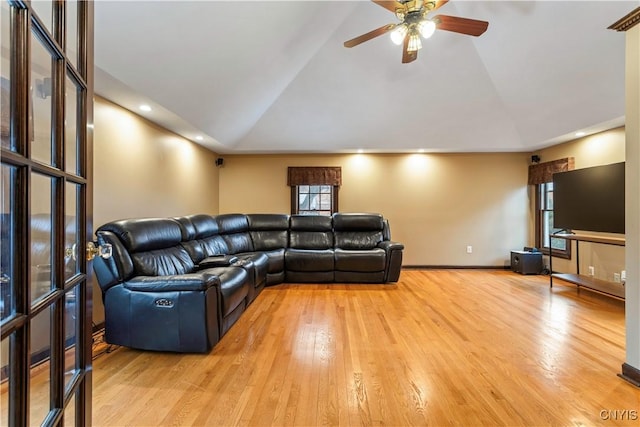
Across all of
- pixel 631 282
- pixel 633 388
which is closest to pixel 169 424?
pixel 633 388

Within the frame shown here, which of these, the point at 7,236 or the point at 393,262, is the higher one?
the point at 7,236

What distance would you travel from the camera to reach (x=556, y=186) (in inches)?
170

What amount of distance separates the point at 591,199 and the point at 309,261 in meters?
3.82

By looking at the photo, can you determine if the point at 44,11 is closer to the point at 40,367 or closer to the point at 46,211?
the point at 46,211

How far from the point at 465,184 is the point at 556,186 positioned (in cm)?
154

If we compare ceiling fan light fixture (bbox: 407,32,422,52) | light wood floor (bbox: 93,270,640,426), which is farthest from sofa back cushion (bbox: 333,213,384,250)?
ceiling fan light fixture (bbox: 407,32,422,52)

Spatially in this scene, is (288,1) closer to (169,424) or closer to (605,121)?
(169,424)

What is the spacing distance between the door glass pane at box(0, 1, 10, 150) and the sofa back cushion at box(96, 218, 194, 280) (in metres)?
2.09

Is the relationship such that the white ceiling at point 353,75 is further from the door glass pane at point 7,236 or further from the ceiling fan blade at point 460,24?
the door glass pane at point 7,236

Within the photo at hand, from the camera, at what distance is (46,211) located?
773 mm

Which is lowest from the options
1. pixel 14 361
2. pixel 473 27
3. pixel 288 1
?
pixel 14 361

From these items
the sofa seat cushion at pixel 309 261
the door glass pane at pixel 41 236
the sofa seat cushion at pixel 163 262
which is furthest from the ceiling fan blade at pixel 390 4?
the sofa seat cushion at pixel 309 261

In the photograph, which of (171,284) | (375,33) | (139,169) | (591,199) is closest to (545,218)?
(591,199)

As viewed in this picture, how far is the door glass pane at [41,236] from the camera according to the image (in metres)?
0.70
